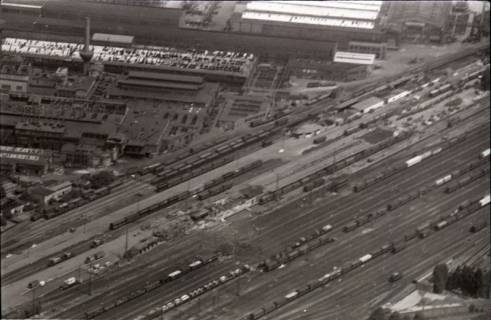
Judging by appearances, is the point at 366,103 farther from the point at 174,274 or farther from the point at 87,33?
the point at 174,274

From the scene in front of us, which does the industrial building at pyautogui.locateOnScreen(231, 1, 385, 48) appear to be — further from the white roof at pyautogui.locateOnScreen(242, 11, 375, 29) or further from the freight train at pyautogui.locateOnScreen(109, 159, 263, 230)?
the freight train at pyautogui.locateOnScreen(109, 159, 263, 230)

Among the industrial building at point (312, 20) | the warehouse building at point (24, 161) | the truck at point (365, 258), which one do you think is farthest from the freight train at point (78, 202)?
the industrial building at point (312, 20)

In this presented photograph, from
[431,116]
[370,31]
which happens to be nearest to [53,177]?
[431,116]

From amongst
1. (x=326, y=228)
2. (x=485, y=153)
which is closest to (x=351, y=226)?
(x=326, y=228)

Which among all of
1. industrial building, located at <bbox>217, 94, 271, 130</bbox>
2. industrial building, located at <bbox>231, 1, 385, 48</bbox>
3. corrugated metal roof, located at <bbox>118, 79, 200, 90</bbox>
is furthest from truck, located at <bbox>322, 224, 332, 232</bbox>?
industrial building, located at <bbox>231, 1, 385, 48</bbox>

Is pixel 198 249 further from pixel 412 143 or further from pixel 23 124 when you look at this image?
pixel 412 143

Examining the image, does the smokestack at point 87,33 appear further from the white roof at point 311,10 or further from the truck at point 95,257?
the white roof at point 311,10
